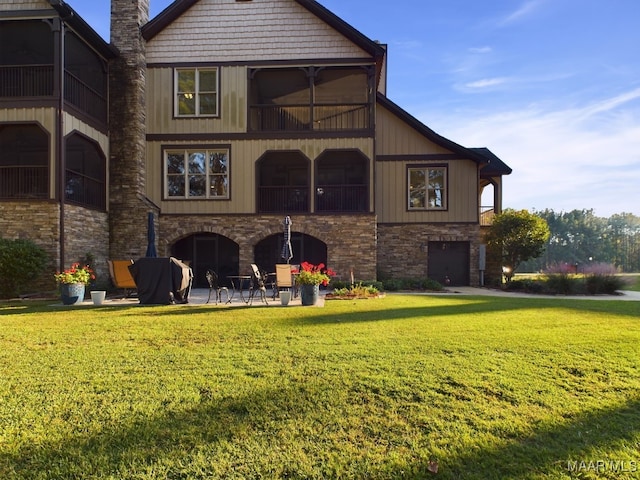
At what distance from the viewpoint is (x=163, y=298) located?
31.0ft

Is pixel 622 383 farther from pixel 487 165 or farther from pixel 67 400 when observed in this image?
pixel 487 165

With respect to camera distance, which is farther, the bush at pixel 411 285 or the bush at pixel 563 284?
the bush at pixel 411 285

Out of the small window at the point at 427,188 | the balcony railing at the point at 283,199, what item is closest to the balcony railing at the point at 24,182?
the balcony railing at the point at 283,199

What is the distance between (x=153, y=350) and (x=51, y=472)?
2582 mm

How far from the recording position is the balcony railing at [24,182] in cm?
1316

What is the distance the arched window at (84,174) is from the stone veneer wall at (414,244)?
34.9 feet

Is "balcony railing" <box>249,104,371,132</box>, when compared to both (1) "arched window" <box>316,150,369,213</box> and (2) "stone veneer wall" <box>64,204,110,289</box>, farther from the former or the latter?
(2) "stone veneer wall" <box>64,204,110,289</box>

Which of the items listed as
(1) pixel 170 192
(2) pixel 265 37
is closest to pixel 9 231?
(1) pixel 170 192

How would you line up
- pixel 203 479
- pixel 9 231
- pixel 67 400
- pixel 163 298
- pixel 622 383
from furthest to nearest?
pixel 9 231 < pixel 163 298 < pixel 622 383 < pixel 67 400 < pixel 203 479

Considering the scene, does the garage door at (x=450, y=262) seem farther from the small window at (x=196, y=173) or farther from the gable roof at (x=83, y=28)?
the gable roof at (x=83, y=28)

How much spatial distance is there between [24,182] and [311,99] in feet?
34.6

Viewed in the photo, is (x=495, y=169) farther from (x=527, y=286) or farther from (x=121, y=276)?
(x=121, y=276)

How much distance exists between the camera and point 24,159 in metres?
15.4

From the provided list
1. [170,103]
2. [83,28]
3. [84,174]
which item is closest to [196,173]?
[170,103]
